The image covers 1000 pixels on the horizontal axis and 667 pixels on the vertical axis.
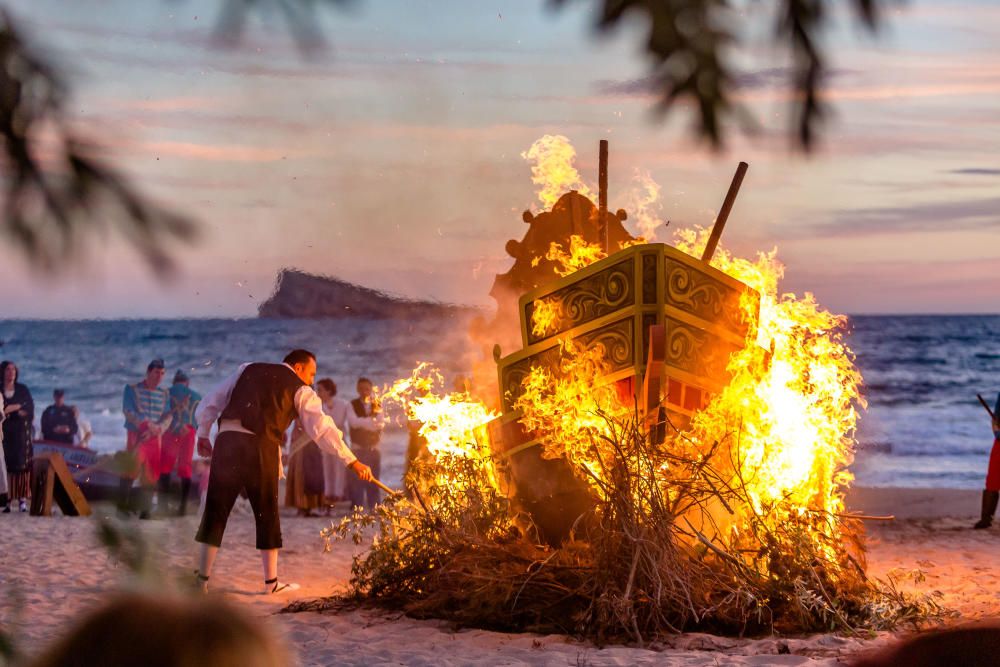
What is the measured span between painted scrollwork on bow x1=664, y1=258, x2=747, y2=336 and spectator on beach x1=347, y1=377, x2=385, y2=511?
894cm

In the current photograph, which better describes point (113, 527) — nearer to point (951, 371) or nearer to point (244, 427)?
point (244, 427)

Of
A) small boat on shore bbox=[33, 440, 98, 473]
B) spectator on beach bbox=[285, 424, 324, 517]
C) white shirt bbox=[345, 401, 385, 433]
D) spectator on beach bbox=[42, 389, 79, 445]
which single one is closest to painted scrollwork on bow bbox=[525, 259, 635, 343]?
spectator on beach bbox=[285, 424, 324, 517]

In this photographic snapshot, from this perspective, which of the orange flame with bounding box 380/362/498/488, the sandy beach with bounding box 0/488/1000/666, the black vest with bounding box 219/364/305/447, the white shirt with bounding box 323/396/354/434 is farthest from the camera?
the white shirt with bounding box 323/396/354/434

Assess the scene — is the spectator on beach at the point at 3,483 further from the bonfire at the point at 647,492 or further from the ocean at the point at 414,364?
the ocean at the point at 414,364

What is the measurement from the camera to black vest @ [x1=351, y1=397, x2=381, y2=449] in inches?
687

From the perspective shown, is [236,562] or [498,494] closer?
[498,494]

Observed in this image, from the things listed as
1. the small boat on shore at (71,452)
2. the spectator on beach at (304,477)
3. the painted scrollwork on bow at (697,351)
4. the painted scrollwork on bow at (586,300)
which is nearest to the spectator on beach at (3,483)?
the small boat on shore at (71,452)

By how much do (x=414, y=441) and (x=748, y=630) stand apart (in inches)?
315

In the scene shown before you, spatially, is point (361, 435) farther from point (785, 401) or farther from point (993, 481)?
point (785, 401)

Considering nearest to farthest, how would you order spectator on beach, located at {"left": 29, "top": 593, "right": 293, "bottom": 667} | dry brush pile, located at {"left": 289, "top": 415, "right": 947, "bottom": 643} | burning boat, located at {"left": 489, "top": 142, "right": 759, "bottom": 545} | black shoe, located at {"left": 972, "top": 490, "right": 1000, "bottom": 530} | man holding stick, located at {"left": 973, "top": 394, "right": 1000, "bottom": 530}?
spectator on beach, located at {"left": 29, "top": 593, "right": 293, "bottom": 667}, dry brush pile, located at {"left": 289, "top": 415, "right": 947, "bottom": 643}, burning boat, located at {"left": 489, "top": 142, "right": 759, "bottom": 545}, man holding stick, located at {"left": 973, "top": 394, "right": 1000, "bottom": 530}, black shoe, located at {"left": 972, "top": 490, "right": 1000, "bottom": 530}

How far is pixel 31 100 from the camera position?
76.8 inches

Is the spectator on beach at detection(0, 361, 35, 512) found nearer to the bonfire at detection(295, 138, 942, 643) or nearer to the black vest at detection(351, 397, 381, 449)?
the black vest at detection(351, 397, 381, 449)

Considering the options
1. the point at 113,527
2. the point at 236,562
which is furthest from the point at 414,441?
the point at 113,527

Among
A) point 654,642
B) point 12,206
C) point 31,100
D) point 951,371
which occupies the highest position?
point 951,371
